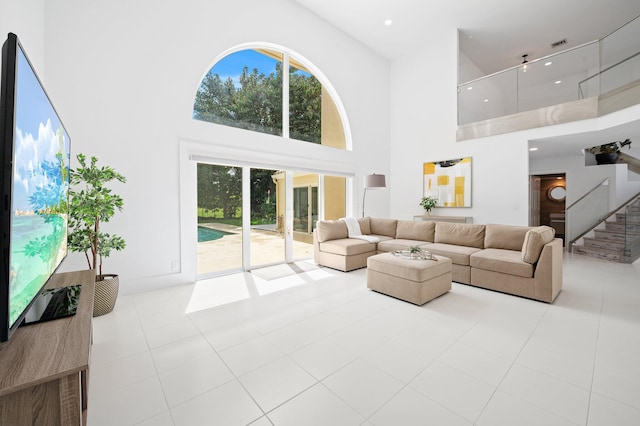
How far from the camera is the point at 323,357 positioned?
6.88ft

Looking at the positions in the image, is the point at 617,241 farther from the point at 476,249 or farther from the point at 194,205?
the point at 194,205

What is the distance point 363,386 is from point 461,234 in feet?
11.8

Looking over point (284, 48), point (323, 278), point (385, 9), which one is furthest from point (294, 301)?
point (385, 9)

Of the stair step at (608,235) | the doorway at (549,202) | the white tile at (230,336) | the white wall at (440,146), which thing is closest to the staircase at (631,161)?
the stair step at (608,235)

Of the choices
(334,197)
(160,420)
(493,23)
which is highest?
(493,23)

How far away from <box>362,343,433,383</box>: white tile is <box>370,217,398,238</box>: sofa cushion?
357 cm

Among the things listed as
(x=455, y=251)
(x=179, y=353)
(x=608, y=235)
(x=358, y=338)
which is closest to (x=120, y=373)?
(x=179, y=353)

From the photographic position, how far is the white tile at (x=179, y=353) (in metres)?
2.04

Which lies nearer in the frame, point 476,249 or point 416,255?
point 416,255

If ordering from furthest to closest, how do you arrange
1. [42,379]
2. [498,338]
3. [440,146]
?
[440,146] → [498,338] → [42,379]

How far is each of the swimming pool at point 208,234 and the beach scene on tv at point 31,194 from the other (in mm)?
2753

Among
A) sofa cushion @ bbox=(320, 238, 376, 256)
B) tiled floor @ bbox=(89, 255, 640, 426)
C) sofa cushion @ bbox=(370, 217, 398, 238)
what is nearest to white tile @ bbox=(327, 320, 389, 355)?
tiled floor @ bbox=(89, 255, 640, 426)

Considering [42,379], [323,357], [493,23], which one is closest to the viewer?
[42,379]

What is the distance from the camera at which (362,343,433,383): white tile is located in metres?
1.90
